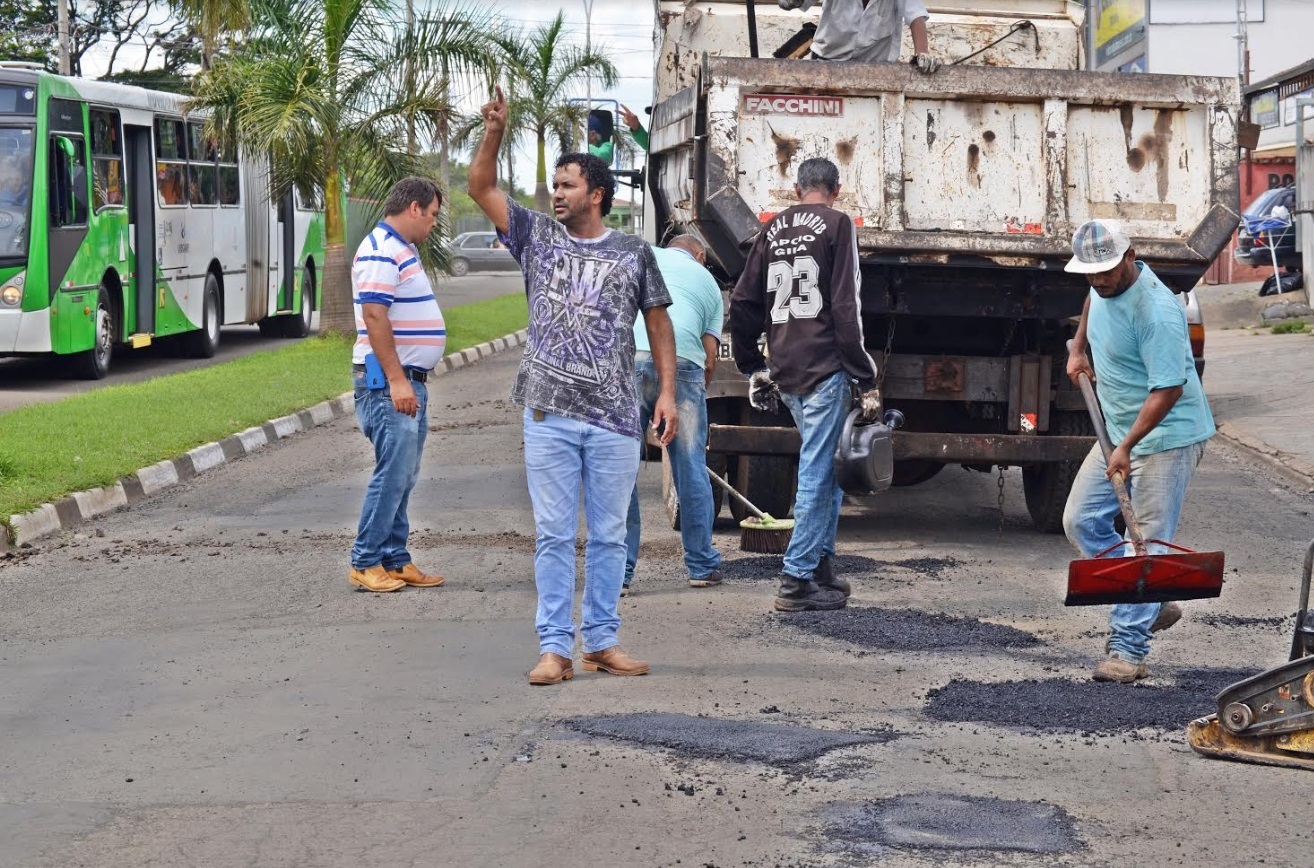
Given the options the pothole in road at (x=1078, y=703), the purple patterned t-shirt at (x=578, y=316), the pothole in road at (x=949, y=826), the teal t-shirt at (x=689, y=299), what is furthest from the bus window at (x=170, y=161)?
the pothole in road at (x=949, y=826)

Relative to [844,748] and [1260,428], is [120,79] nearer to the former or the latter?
[1260,428]

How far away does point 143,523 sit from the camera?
10.4 m

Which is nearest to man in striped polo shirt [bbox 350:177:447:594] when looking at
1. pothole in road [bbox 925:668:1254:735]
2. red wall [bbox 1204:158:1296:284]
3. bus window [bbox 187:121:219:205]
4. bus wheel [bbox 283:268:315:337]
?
pothole in road [bbox 925:668:1254:735]

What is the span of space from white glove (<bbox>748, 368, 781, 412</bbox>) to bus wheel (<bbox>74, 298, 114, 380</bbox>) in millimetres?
12542

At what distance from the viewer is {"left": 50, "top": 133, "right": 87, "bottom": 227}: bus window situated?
18.2 meters

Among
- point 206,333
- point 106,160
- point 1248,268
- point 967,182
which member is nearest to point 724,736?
point 967,182

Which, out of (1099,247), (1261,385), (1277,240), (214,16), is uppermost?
(214,16)

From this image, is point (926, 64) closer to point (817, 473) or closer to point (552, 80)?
point (817, 473)

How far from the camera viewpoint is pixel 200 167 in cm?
2256

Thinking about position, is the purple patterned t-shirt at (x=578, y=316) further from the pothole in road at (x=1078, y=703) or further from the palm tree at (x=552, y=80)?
the palm tree at (x=552, y=80)

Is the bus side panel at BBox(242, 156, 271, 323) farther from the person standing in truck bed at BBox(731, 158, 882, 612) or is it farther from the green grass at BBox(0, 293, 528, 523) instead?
the person standing in truck bed at BBox(731, 158, 882, 612)

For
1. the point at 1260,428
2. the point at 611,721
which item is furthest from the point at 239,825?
the point at 1260,428

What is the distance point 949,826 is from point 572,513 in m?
2.21

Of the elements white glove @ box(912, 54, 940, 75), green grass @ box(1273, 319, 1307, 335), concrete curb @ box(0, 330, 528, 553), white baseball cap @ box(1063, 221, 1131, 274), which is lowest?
concrete curb @ box(0, 330, 528, 553)
